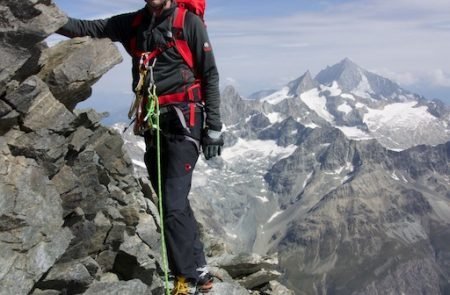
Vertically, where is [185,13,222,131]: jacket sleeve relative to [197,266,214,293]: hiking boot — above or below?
above

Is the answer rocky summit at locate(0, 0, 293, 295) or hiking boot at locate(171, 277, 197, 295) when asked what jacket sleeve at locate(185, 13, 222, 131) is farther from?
hiking boot at locate(171, 277, 197, 295)

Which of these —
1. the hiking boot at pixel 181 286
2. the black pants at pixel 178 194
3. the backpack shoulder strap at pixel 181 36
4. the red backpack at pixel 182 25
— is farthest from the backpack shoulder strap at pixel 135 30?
the hiking boot at pixel 181 286

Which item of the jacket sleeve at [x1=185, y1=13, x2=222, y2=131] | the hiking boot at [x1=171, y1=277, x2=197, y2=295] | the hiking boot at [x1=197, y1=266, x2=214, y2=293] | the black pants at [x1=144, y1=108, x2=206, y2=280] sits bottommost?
the hiking boot at [x1=197, y1=266, x2=214, y2=293]

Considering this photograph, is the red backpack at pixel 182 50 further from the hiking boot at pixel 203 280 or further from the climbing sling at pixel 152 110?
the hiking boot at pixel 203 280

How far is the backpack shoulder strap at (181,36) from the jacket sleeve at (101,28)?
6.61 feet

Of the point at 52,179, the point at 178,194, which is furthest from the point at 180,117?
the point at 52,179

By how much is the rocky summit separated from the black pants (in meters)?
2.81

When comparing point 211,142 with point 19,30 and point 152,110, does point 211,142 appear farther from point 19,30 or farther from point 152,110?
point 19,30

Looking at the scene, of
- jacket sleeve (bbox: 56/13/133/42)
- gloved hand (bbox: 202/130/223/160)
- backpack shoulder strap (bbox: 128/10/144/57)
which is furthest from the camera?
jacket sleeve (bbox: 56/13/133/42)

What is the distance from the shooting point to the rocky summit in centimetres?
1283

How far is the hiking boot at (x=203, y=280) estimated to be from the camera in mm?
13852

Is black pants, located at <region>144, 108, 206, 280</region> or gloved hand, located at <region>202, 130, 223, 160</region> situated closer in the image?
black pants, located at <region>144, 108, 206, 280</region>

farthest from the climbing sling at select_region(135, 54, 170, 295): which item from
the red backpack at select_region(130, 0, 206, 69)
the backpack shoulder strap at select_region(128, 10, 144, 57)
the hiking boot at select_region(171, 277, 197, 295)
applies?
the backpack shoulder strap at select_region(128, 10, 144, 57)

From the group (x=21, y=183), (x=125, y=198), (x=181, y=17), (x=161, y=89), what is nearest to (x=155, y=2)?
(x=181, y=17)
